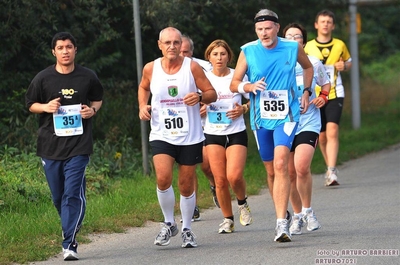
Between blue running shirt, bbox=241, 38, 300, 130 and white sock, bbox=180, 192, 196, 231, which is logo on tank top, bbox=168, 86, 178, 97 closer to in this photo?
blue running shirt, bbox=241, 38, 300, 130

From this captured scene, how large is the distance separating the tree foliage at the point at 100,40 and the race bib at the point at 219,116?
479cm

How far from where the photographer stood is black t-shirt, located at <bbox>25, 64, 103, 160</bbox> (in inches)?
360

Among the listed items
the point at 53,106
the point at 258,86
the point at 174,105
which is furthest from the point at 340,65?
the point at 53,106

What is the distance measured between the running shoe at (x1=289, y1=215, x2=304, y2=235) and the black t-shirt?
217cm

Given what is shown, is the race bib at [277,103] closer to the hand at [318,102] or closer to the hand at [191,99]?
the hand at [191,99]

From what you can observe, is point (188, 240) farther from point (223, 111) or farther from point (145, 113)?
point (223, 111)

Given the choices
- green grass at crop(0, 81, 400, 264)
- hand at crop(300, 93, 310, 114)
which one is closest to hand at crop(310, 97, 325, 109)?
hand at crop(300, 93, 310, 114)

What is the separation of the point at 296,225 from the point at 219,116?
1.42 m

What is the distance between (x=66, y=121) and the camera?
9.13 metres

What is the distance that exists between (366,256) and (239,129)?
8.11 feet

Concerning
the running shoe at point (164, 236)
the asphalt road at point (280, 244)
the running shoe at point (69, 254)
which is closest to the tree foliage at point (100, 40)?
the asphalt road at point (280, 244)

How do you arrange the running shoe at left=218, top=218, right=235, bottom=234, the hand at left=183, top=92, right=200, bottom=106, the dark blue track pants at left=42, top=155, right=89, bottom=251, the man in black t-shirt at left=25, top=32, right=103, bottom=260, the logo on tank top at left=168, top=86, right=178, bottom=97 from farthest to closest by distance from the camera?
the running shoe at left=218, top=218, right=235, bottom=234, the logo on tank top at left=168, top=86, right=178, bottom=97, the hand at left=183, top=92, right=200, bottom=106, the man in black t-shirt at left=25, top=32, right=103, bottom=260, the dark blue track pants at left=42, top=155, right=89, bottom=251

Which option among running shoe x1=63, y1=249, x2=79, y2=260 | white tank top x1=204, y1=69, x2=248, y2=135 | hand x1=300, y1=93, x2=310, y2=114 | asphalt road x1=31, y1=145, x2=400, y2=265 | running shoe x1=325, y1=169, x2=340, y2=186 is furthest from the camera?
running shoe x1=325, y1=169, x2=340, y2=186

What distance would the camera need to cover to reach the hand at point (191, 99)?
917 centimetres
